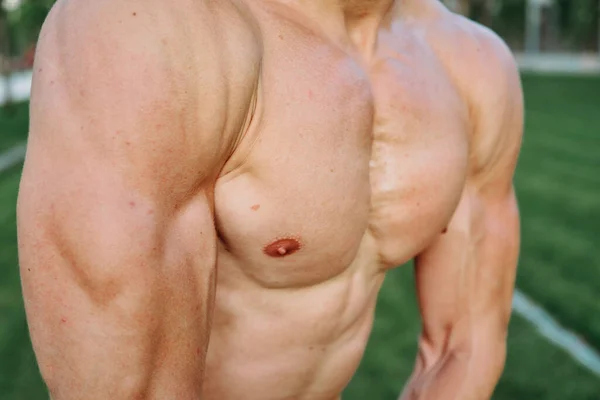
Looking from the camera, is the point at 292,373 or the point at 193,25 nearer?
the point at 193,25

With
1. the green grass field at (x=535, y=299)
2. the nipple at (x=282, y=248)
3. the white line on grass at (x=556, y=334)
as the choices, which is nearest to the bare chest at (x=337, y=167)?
the nipple at (x=282, y=248)

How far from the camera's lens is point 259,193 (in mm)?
634

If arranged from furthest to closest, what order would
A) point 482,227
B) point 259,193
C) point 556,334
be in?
point 556,334 < point 482,227 < point 259,193

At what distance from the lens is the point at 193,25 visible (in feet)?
1.82

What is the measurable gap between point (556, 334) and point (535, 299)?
36cm

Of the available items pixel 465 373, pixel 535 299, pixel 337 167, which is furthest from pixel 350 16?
pixel 535 299

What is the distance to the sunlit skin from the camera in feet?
1.74

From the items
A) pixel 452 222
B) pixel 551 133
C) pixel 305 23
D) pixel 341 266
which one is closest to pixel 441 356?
pixel 452 222

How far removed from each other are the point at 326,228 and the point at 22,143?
7834mm

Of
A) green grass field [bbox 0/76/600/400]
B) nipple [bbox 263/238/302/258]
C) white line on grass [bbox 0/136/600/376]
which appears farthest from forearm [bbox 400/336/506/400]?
white line on grass [bbox 0/136/600/376]

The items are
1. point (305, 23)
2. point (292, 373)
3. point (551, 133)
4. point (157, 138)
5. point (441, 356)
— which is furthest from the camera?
point (551, 133)

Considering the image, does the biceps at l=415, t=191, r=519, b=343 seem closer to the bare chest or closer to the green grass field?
the bare chest

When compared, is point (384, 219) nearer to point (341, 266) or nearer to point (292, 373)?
point (341, 266)

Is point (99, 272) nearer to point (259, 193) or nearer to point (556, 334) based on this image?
point (259, 193)
